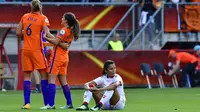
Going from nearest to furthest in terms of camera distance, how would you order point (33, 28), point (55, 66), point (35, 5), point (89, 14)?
1. point (35, 5)
2. point (33, 28)
3. point (55, 66)
4. point (89, 14)

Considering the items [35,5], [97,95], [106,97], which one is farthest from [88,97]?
[35,5]

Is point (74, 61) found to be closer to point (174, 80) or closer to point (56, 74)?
point (174, 80)

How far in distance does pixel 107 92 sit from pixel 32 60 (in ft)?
6.14

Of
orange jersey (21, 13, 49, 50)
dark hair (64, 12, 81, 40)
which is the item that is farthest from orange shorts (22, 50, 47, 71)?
dark hair (64, 12, 81, 40)

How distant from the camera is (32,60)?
1557cm

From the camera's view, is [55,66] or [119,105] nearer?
[119,105]

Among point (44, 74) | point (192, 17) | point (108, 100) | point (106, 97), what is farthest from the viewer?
point (192, 17)

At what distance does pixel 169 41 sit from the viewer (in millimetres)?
30750

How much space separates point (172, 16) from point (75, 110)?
16224 mm

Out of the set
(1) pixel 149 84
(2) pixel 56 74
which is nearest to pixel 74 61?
(1) pixel 149 84

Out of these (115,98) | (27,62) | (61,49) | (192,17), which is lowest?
(115,98)

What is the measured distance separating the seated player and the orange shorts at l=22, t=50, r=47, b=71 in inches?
49.6

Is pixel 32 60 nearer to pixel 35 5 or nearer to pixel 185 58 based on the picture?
pixel 35 5

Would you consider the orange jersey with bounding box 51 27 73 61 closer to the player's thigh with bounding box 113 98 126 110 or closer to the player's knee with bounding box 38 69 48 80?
the player's knee with bounding box 38 69 48 80
